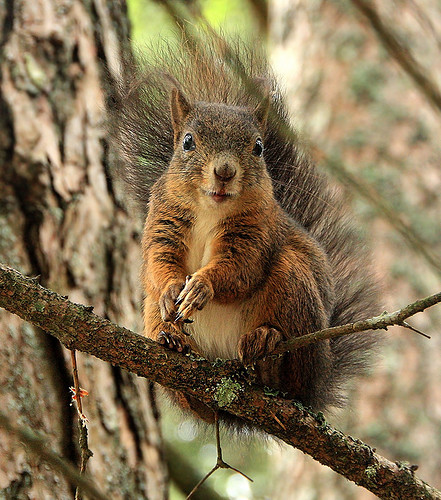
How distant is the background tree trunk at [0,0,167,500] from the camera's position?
2.68 meters

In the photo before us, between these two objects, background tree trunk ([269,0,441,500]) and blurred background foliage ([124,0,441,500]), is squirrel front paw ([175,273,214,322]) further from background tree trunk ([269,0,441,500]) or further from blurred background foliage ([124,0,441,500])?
background tree trunk ([269,0,441,500])

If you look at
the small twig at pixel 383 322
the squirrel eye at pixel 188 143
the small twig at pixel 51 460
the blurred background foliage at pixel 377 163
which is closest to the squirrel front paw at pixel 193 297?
the small twig at pixel 383 322

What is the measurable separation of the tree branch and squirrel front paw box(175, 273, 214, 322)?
0.19 metres

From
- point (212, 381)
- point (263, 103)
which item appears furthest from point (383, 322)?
point (263, 103)

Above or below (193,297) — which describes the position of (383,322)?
above

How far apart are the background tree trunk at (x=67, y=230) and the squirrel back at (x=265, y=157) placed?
20cm

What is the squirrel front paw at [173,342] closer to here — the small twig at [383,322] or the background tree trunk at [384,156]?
the small twig at [383,322]

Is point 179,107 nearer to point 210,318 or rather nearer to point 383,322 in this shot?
point 210,318

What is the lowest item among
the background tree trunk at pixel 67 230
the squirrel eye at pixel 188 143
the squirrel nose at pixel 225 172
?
the background tree trunk at pixel 67 230

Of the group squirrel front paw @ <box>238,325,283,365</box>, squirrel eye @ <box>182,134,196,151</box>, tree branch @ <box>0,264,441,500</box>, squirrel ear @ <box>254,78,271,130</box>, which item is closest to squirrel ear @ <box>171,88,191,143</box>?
squirrel eye @ <box>182,134,196,151</box>

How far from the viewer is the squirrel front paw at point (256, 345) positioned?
2238 millimetres

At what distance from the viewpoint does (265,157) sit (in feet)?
9.76

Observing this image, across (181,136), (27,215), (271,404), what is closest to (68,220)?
(27,215)

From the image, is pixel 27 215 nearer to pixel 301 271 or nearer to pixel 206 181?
pixel 206 181
